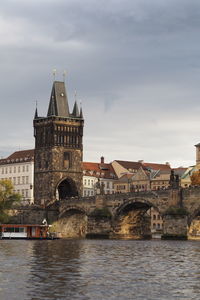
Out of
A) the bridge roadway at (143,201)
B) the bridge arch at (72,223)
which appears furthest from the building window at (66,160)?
the bridge arch at (72,223)

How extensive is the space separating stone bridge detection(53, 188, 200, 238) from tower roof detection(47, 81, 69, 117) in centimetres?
1918

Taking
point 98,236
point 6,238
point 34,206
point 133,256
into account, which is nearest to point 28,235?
point 6,238

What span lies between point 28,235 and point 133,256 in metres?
57.0

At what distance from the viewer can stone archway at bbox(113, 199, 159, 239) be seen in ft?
454

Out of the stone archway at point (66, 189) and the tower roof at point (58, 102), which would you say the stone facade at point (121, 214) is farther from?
the tower roof at point (58, 102)

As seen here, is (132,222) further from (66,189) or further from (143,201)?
(66,189)

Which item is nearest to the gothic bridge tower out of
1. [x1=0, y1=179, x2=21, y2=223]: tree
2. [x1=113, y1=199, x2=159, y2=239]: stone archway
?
[x1=0, y1=179, x2=21, y2=223]: tree

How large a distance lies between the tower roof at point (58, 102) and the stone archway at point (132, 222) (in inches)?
1270

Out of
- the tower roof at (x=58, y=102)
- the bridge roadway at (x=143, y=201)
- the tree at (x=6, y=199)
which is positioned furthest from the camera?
the tower roof at (x=58, y=102)

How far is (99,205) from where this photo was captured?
472ft

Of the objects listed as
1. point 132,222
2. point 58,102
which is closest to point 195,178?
point 58,102

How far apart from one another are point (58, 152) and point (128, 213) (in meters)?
27.8

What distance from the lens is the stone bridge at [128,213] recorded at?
11925cm

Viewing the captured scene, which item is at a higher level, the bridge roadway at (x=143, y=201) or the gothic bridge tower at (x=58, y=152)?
the gothic bridge tower at (x=58, y=152)
